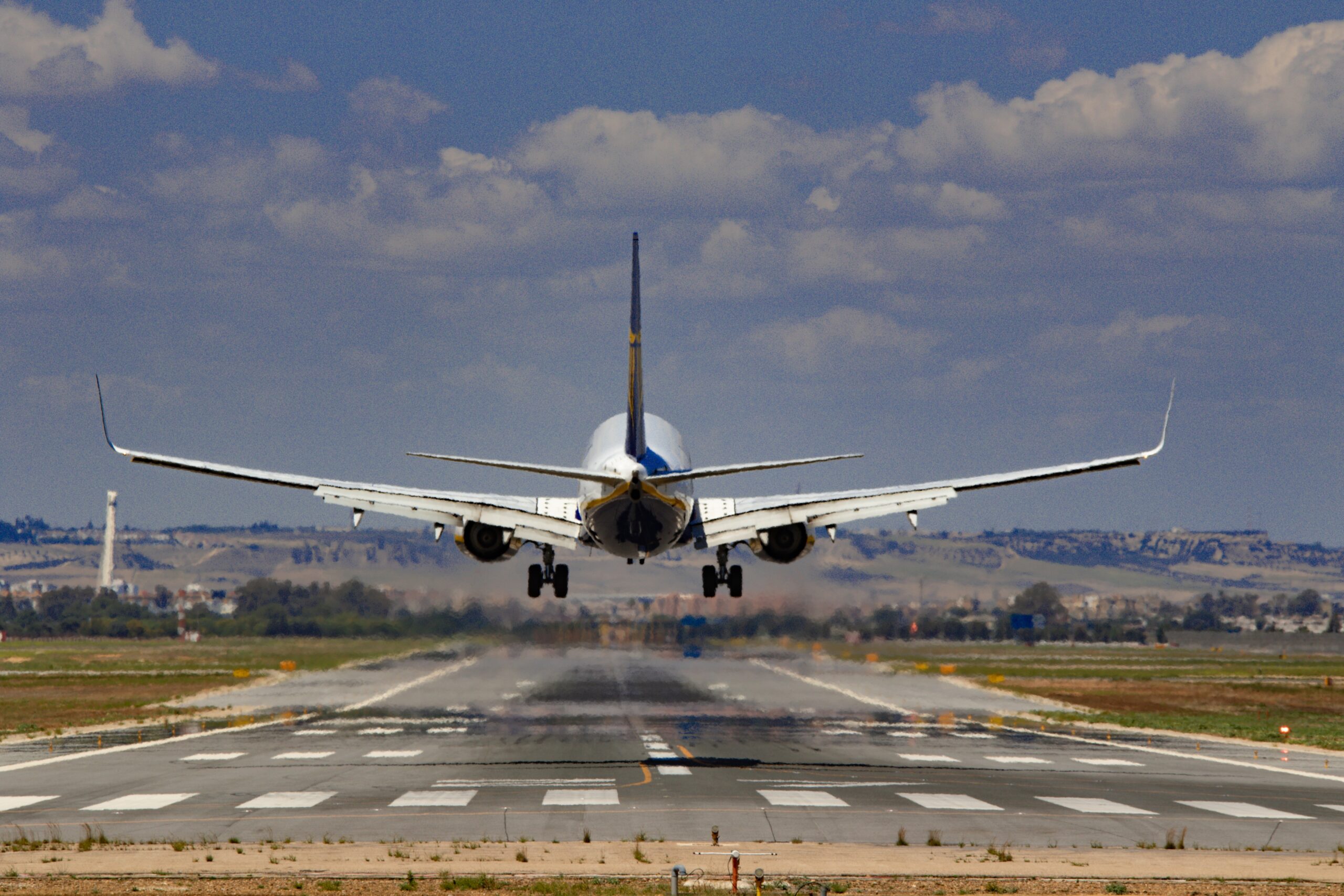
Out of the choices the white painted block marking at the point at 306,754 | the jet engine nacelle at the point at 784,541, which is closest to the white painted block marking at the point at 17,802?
the white painted block marking at the point at 306,754

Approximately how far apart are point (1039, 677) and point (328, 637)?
69.3m

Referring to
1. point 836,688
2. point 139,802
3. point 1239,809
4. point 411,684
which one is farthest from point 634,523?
point 411,684

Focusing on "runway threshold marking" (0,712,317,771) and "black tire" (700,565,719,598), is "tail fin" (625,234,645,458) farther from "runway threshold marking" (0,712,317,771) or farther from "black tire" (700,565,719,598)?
"runway threshold marking" (0,712,317,771)

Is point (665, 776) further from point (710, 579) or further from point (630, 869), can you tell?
point (630, 869)

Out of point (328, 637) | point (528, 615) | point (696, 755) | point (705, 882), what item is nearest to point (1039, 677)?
point (528, 615)

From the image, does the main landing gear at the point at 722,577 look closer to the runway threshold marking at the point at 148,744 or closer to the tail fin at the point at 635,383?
the tail fin at the point at 635,383

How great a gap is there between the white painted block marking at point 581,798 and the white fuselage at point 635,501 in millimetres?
9108

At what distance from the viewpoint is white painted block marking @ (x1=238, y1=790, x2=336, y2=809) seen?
52.0m

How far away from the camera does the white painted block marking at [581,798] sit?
52469 mm

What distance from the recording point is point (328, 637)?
449 ft

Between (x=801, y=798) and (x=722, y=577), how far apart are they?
8876 mm

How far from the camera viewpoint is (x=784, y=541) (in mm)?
53531

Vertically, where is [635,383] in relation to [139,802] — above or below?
above

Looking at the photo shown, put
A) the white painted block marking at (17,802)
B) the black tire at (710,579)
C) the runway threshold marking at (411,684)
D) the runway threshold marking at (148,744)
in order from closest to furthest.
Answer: the white painted block marking at (17,802) < the black tire at (710,579) < the runway threshold marking at (148,744) < the runway threshold marking at (411,684)
